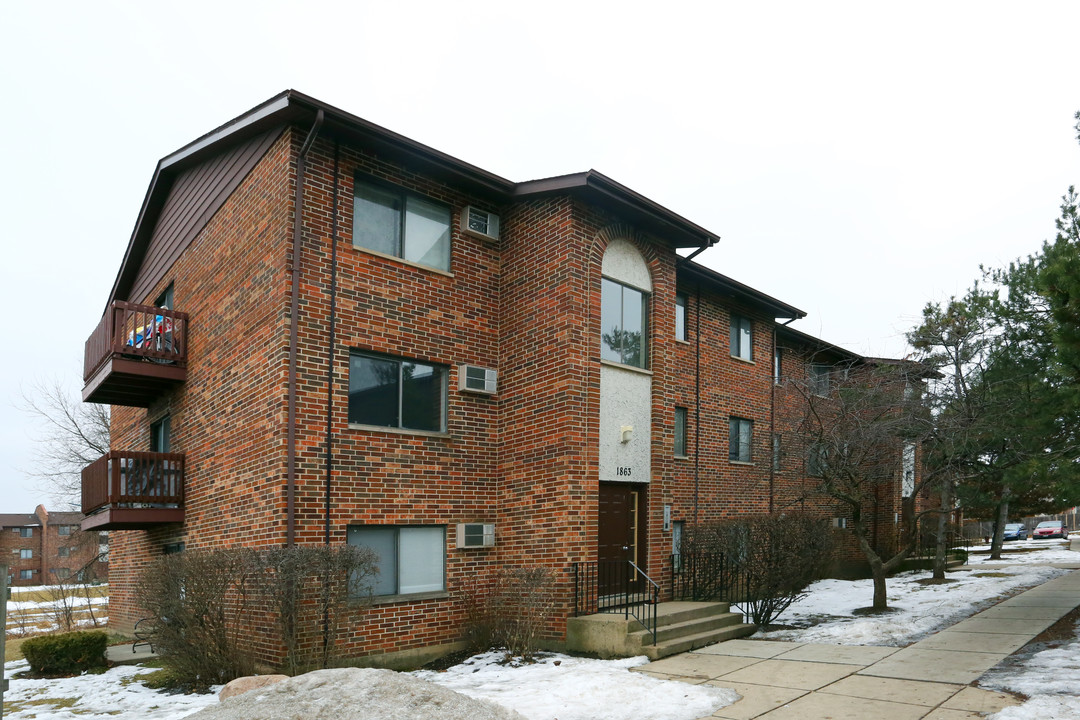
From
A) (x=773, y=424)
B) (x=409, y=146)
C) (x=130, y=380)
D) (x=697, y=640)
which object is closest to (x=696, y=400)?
(x=773, y=424)

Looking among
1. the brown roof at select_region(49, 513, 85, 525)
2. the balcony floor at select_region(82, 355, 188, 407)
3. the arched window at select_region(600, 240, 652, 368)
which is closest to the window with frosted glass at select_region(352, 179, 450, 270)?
the arched window at select_region(600, 240, 652, 368)

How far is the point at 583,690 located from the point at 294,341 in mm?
5783

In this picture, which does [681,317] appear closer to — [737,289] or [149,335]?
[737,289]

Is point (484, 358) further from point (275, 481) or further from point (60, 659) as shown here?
point (60, 659)

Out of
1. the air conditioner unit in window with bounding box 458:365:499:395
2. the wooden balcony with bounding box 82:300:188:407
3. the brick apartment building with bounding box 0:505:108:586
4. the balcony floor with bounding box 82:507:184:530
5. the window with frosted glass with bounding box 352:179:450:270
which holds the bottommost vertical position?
the brick apartment building with bounding box 0:505:108:586

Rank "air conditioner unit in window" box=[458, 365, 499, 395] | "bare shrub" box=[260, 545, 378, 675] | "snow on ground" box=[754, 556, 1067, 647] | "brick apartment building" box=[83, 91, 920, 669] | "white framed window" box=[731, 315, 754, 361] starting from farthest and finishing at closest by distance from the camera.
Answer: "white framed window" box=[731, 315, 754, 361] < "air conditioner unit in window" box=[458, 365, 499, 395] < "snow on ground" box=[754, 556, 1067, 647] < "brick apartment building" box=[83, 91, 920, 669] < "bare shrub" box=[260, 545, 378, 675]

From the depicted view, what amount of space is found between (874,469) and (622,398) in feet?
22.7

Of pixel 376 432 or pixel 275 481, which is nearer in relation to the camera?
pixel 275 481

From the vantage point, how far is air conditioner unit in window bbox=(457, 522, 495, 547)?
1223cm

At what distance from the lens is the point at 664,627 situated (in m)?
11.9

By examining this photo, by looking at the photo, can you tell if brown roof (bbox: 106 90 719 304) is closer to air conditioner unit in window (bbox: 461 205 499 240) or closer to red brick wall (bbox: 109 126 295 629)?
air conditioner unit in window (bbox: 461 205 499 240)

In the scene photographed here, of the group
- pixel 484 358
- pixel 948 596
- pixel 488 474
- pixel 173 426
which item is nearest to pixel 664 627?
pixel 488 474

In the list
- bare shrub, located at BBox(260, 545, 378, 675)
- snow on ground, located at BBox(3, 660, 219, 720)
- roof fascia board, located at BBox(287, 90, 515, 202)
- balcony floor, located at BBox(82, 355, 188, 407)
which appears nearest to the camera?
snow on ground, located at BBox(3, 660, 219, 720)

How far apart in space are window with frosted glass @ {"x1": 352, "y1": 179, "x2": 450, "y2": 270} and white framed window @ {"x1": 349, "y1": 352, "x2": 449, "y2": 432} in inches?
67.1
